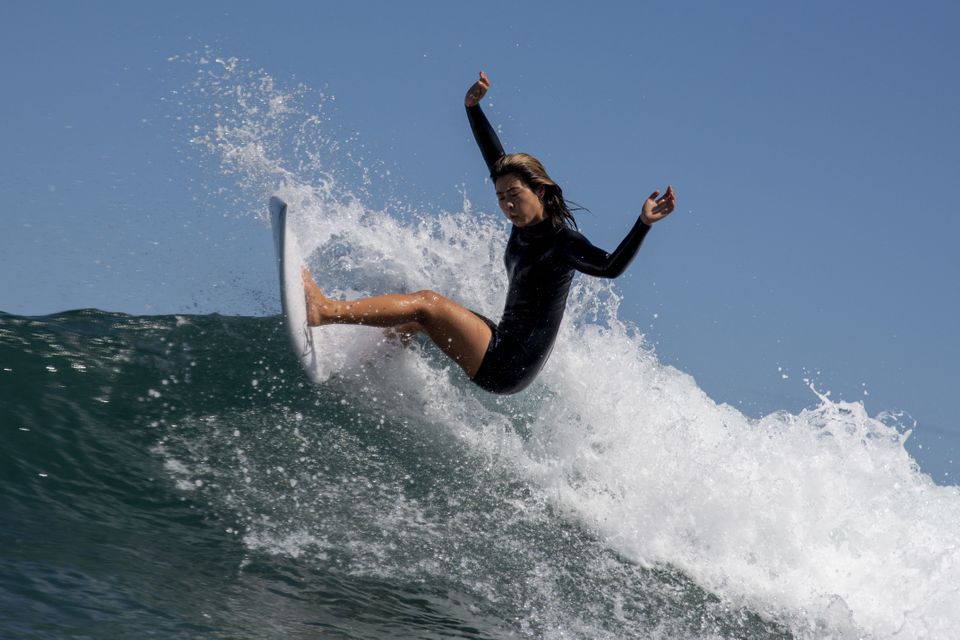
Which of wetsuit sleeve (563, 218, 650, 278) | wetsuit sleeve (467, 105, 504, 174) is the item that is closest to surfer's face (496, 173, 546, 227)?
wetsuit sleeve (563, 218, 650, 278)

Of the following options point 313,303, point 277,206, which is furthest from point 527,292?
point 277,206

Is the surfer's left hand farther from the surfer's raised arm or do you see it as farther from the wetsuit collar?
the surfer's raised arm

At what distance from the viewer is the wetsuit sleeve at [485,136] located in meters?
5.17

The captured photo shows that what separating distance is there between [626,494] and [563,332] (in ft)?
6.73

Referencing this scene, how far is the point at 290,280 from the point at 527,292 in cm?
131

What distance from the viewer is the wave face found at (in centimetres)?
348

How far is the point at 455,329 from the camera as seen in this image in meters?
4.93

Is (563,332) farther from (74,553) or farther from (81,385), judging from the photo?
(74,553)

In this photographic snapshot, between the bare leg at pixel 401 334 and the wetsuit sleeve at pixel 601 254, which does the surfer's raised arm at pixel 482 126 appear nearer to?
the wetsuit sleeve at pixel 601 254

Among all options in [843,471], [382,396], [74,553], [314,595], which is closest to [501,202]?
[382,396]

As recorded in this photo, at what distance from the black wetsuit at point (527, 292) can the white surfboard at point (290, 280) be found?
1.03 m

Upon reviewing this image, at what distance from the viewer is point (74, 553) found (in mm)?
3363

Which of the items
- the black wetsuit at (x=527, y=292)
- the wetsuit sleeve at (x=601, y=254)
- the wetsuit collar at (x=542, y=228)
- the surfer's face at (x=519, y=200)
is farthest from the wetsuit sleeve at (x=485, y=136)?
the wetsuit sleeve at (x=601, y=254)

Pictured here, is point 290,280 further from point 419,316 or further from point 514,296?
point 514,296
